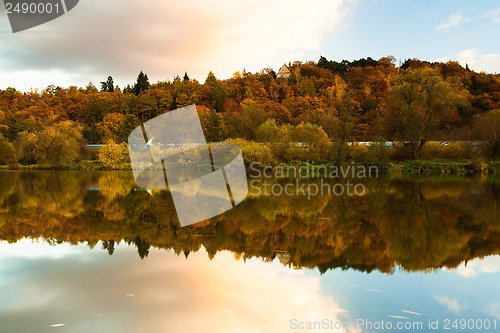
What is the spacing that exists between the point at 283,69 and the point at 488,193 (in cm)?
8379

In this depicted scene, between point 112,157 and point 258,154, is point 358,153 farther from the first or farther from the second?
point 112,157

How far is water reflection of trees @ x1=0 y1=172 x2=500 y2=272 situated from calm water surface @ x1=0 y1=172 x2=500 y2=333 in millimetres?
45

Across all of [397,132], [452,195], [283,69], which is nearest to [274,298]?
[452,195]

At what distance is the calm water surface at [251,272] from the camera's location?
4.24 meters

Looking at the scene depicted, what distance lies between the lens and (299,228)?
8773 mm

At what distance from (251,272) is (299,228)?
10.3ft

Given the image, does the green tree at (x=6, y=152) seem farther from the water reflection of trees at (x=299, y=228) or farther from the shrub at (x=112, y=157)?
the water reflection of trees at (x=299, y=228)

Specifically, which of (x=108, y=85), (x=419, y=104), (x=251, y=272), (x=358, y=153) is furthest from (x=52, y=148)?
(x=108, y=85)

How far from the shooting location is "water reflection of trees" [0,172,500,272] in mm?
6742

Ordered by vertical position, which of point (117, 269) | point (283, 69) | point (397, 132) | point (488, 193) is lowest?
point (488, 193)

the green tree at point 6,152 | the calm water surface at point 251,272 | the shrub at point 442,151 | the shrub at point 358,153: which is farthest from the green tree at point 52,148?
the shrub at point 442,151

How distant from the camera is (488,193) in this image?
1588cm

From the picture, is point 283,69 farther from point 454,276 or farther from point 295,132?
point 454,276

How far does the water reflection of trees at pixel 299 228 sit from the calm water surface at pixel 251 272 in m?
0.05
